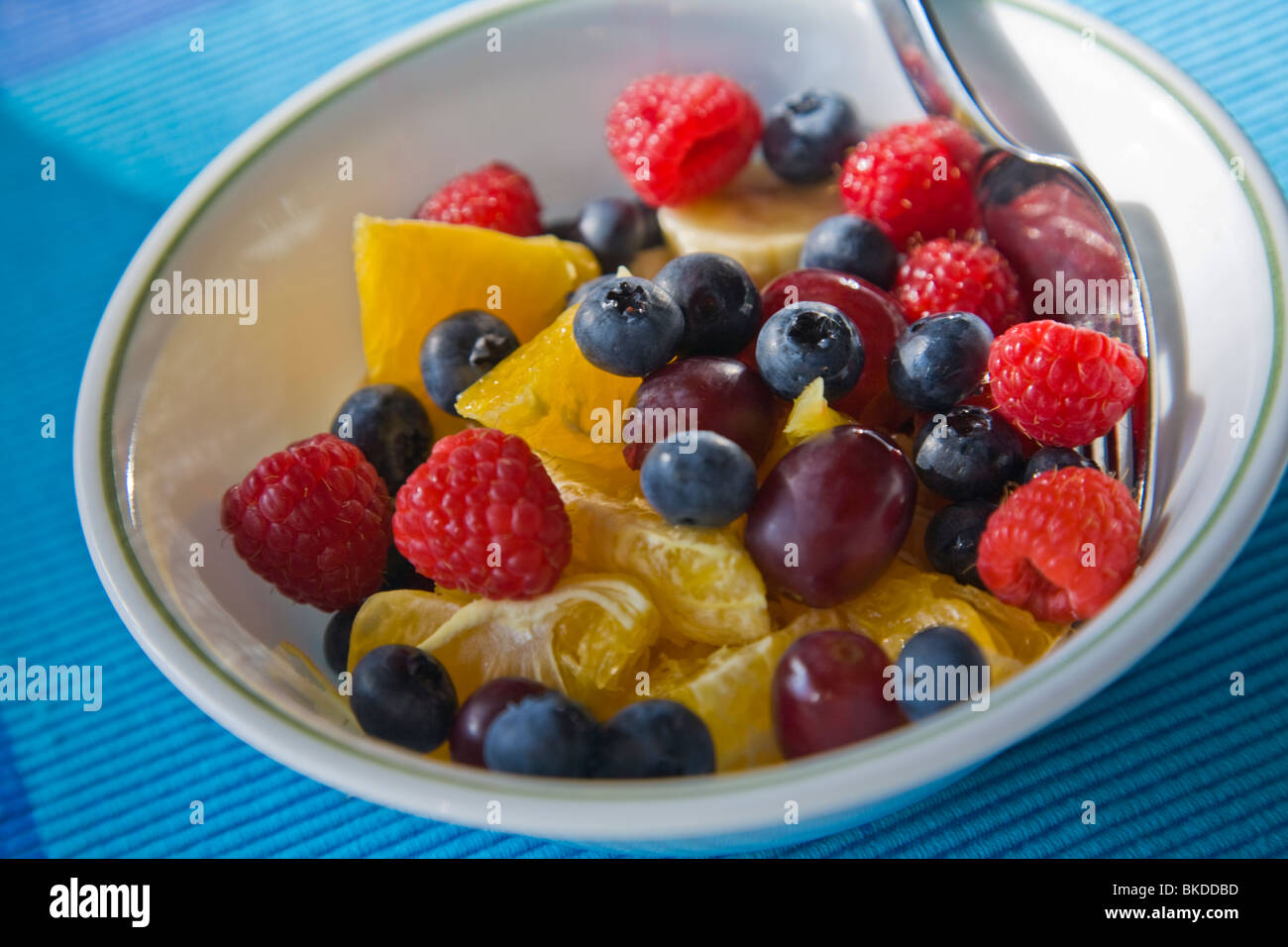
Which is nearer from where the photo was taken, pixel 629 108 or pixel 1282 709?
pixel 1282 709

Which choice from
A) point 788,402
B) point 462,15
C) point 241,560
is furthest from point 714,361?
point 462,15

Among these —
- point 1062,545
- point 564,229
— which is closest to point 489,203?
point 564,229

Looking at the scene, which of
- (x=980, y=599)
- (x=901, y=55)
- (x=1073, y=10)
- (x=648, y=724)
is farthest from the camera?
(x=901, y=55)

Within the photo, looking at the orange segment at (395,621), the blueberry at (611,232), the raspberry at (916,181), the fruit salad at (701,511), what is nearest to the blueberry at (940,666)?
the fruit salad at (701,511)

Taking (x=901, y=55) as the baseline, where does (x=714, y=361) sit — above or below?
below

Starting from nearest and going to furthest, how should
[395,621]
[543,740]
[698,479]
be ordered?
1. [543,740]
2. [698,479]
3. [395,621]

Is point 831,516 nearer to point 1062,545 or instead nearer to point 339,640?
point 1062,545
